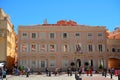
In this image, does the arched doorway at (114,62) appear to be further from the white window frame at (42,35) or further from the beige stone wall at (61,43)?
the white window frame at (42,35)

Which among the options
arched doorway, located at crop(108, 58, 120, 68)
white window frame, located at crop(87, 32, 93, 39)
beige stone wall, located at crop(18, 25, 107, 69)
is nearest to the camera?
beige stone wall, located at crop(18, 25, 107, 69)

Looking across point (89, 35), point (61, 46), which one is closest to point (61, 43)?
point (61, 46)

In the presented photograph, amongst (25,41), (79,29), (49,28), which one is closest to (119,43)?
(79,29)

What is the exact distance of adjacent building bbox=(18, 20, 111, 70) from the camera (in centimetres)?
5684

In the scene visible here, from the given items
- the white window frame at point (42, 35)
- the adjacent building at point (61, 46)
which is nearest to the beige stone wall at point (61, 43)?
the adjacent building at point (61, 46)

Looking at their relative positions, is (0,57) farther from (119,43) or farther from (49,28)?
(119,43)

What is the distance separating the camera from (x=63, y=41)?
57.8 meters

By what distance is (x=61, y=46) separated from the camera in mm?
57750

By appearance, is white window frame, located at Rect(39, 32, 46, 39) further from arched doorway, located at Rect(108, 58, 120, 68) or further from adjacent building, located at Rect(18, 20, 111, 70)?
arched doorway, located at Rect(108, 58, 120, 68)

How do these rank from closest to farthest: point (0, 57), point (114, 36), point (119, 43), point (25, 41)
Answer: point (0, 57) → point (25, 41) → point (119, 43) → point (114, 36)

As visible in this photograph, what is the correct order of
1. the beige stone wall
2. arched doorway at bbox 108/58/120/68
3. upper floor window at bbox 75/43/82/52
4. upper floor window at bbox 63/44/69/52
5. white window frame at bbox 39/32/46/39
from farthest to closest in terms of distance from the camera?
arched doorway at bbox 108/58/120/68
upper floor window at bbox 75/43/82/52
upper floor window at bbox 63/44/69/52
white window frame at bbox 39/32/46/39
the beige stone wall

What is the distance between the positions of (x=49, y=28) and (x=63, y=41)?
3725 mm

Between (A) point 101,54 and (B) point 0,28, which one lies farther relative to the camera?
(A) point 101,54

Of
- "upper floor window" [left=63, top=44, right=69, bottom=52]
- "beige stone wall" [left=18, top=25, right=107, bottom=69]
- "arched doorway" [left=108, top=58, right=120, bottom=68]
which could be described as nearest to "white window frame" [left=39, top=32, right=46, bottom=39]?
"beige stone wall" [left=18, top=25, right=107, bottom=69]
